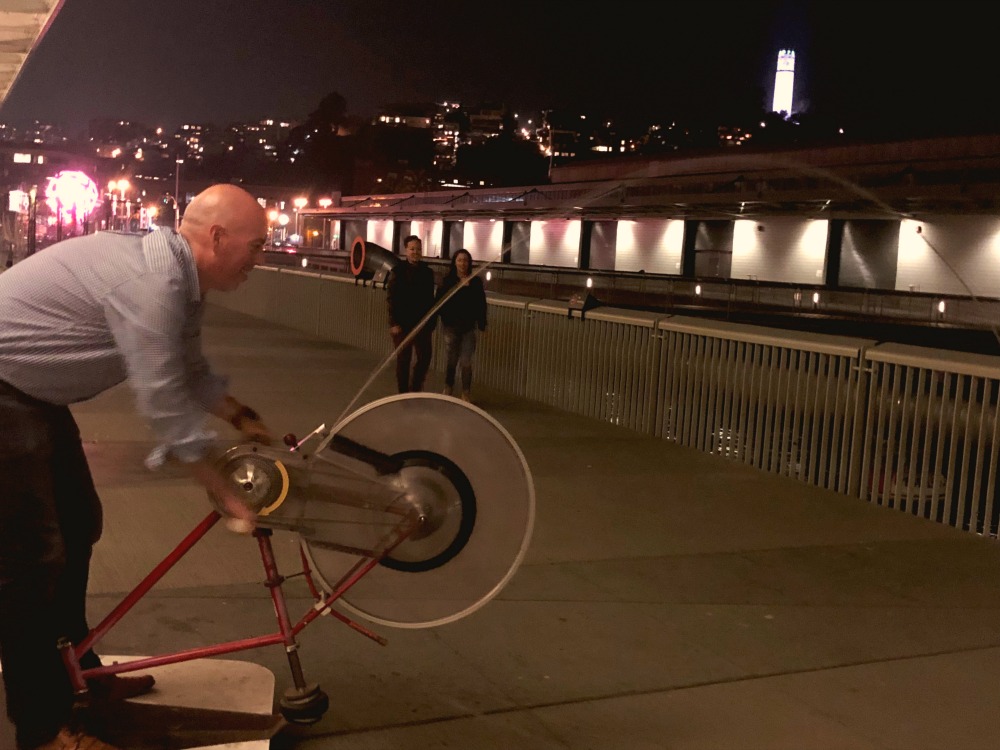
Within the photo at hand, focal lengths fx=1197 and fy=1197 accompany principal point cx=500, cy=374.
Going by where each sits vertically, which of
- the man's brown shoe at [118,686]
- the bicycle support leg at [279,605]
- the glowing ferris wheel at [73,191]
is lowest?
the man's brown shoe at [118,686]

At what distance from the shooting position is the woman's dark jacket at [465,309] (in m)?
12.6

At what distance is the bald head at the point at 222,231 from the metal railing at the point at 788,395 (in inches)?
214

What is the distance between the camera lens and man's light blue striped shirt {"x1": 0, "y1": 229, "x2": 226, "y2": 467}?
10.8 feet

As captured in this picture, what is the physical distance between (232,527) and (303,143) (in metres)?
156

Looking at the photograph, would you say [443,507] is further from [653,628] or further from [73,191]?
[73,191]

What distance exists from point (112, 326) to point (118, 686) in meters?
1.41

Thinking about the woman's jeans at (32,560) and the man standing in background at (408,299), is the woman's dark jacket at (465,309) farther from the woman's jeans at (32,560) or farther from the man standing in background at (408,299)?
the woman's jeans at (32,560)

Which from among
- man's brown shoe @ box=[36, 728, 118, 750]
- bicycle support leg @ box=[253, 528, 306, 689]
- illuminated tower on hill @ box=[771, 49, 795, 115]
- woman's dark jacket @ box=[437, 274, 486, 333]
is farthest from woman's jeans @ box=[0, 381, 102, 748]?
illuminated tower on hill @ box=[771, 49, 795, 115]

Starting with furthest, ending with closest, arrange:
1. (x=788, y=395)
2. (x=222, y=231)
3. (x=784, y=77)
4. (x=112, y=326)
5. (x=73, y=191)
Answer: (x=784, y=77) → (x=73, y=191) → (x=788, y=395) → (x=222, y=231) → (x=112, y=326)

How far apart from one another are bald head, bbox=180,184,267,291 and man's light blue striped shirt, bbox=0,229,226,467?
0.26 ft

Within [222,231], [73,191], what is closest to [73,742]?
[222,231]

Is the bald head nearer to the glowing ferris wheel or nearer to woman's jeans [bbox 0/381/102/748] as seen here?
woman's jeans [bbox 0/381/102/748]

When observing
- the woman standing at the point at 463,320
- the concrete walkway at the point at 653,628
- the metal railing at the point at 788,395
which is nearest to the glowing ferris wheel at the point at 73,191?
the metal railing at the point at 788,395

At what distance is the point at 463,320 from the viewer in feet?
41.3
